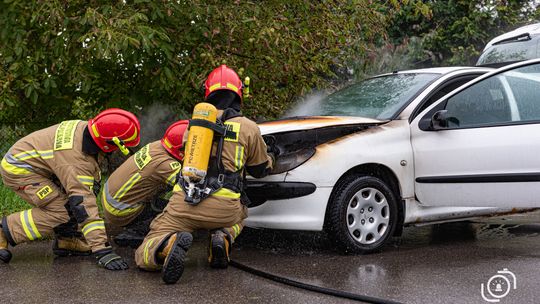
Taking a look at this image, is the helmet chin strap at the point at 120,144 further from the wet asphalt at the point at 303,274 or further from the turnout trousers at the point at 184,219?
the wet asphalt at the point at 303,274

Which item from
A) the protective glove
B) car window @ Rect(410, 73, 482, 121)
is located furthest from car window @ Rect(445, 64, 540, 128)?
the protective glove

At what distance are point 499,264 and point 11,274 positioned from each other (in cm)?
355

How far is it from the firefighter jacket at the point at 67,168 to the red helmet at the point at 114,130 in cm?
15

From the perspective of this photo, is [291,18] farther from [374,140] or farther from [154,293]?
[154,293]

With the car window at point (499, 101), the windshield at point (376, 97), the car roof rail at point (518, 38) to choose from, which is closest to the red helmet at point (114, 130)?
the windshield at point (376, 97)

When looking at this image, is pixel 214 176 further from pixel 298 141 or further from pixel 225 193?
pixel 298 141

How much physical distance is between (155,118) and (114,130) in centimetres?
307

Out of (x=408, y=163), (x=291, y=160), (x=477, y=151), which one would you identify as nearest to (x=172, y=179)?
(x=291, y=160)

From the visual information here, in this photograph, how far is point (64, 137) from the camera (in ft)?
17.9

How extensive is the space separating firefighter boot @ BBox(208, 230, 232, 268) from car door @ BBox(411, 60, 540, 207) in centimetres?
164

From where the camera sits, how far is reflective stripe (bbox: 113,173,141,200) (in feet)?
18.7

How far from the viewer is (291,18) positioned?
7.70m

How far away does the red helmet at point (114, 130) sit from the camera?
5.38 metres

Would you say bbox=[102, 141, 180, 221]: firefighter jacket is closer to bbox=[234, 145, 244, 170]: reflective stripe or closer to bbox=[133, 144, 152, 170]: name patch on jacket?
bbox=[133, 144, 152, 170]: name patch on jacket
